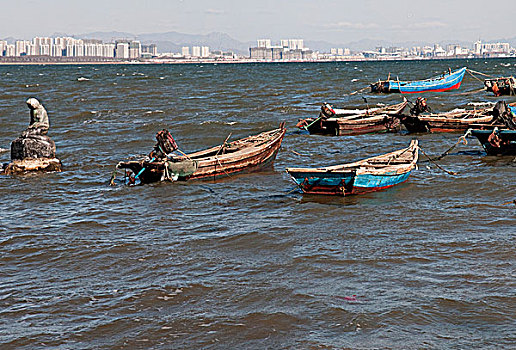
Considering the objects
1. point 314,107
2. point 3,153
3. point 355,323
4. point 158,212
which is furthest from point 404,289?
point 314,107

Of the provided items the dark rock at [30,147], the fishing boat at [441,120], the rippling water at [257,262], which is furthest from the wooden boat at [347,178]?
the fishing boat at [441,120]

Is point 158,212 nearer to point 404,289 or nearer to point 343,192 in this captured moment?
point 343,192

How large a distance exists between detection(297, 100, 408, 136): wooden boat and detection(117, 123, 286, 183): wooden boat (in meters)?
6.65

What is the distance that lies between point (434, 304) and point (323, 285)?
1.68 meters

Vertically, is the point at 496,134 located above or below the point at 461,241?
above

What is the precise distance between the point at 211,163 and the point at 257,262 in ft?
22.9

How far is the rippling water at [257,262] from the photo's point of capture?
7875mm

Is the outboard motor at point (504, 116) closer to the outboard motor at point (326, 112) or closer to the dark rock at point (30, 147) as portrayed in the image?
the outboard motor at point (326, 112)

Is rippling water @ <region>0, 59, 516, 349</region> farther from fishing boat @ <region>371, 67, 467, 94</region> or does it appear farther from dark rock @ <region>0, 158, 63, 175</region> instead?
fishing boat @ <region>371, 67, 467, 94</region>

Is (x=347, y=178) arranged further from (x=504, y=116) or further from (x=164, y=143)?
(x=504, y=116)

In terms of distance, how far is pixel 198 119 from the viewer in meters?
32.2

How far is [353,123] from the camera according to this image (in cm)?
2614

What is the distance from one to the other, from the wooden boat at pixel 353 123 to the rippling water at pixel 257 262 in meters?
6.08

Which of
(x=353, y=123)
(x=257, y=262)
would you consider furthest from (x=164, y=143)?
(x=353, y=123)
